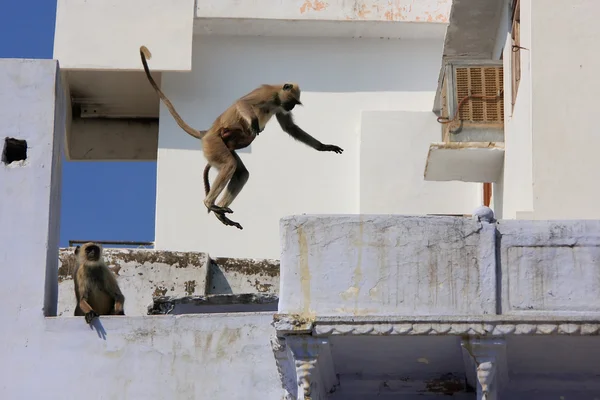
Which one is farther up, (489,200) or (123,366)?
(489,200)

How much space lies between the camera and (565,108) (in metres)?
14.7

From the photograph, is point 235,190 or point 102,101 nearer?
point 235,190

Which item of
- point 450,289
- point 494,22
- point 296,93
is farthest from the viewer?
point 494,22

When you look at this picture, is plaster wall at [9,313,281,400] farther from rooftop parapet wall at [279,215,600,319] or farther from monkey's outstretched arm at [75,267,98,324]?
rooftop parapet wall at [279,215,600,319]

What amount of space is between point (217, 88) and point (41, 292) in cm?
829

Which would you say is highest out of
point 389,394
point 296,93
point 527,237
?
point 296,93

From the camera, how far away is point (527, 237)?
11.6m

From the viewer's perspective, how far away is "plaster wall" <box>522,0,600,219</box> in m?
14.4

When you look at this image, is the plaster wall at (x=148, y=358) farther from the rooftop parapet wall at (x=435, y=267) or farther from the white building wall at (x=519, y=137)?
the white building wall at (x=519, y=137)

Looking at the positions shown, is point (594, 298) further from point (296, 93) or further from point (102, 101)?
point (102, 101)

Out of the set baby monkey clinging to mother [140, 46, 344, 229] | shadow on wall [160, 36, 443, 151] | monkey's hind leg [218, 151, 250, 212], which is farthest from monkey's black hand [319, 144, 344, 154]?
shadow on wall [160, 36, 443, 151]

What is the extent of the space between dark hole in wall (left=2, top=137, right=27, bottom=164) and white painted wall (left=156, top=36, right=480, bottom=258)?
23.0 feet

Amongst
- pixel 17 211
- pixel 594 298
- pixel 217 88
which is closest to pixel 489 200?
pixel 217 88

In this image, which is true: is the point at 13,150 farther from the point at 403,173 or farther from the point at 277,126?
the point at 277,126
